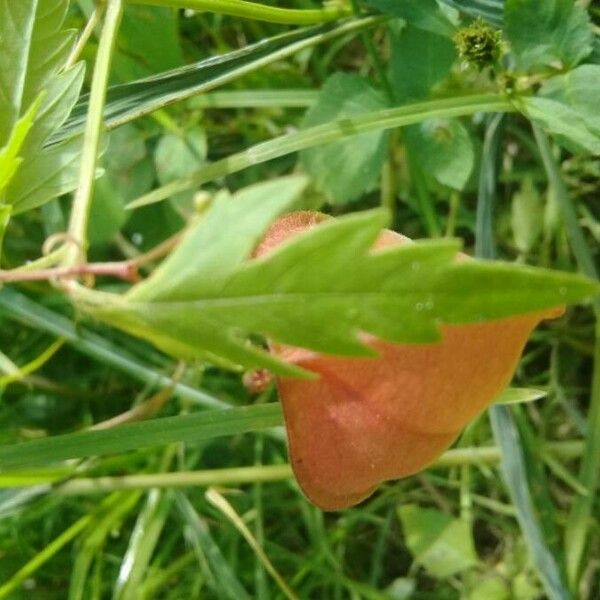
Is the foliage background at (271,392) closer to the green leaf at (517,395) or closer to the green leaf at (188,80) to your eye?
the green leaf at (188,80)

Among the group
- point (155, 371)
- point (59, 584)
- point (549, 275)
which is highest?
point (549, 275)

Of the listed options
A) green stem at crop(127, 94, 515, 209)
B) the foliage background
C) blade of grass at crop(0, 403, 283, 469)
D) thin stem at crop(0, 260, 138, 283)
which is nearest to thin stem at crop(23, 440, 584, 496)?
the foliage background

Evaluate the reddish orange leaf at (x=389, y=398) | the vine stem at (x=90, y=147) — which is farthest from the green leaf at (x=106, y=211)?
the reddish orange leaf at (x=389, y=398)

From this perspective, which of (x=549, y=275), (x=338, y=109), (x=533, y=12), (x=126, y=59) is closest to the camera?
(x=549, y=275)

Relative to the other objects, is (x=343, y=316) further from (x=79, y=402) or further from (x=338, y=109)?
(x=79, y=402)

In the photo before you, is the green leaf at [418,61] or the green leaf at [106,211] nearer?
the green leaf at [418,61]

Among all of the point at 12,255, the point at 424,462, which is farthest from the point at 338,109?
the point at 12,255
